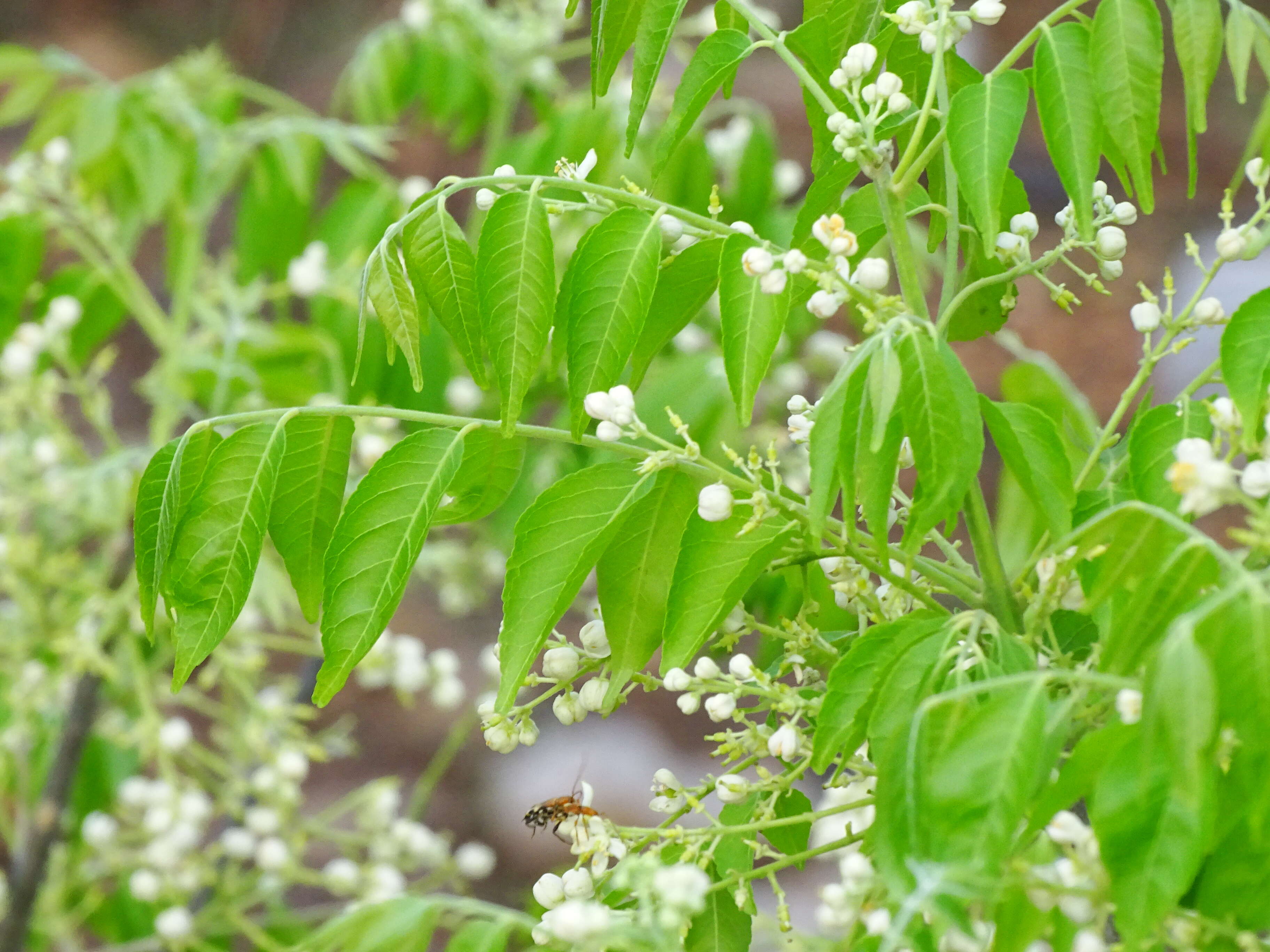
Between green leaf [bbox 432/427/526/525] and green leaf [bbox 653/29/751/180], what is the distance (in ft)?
0.37

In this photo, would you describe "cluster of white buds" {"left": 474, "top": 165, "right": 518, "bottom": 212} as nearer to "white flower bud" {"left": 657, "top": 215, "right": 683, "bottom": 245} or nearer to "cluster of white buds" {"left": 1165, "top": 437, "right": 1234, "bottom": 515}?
"white flower bud" {"left": 657, "top": 215, "right": 683, "bottom": 245}

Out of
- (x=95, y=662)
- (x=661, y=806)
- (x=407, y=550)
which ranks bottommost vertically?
(x=95, y=662)

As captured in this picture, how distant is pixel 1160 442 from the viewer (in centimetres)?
39

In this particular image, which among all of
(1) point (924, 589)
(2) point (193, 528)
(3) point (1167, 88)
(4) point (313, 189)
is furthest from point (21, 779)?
(3) point (1167, 88)

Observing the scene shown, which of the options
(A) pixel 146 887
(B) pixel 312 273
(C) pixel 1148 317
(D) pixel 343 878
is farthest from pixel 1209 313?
(A) pixel 146 887

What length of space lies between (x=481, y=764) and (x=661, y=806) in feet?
6.98

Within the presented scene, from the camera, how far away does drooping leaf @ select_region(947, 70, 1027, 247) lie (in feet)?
1.19

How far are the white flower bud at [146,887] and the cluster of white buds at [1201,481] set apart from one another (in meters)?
1.08

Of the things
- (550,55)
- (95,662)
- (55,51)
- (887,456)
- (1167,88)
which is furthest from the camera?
(1167,88)

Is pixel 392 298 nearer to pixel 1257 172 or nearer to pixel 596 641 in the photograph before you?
pixel 596 641

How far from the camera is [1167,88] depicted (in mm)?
2451

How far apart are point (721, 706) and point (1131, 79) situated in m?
0.25

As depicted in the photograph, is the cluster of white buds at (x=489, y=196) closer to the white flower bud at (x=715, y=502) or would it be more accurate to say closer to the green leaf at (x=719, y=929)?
the white flower bud at (x=715, y=502)

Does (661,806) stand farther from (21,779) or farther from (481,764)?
(481,764)
